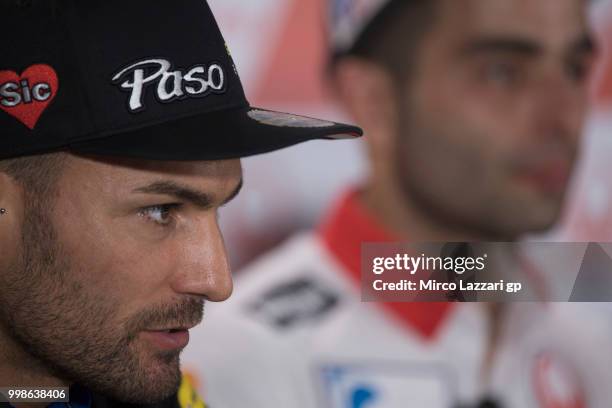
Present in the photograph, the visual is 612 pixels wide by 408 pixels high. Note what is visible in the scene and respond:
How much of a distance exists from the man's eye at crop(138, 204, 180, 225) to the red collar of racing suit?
109 cm

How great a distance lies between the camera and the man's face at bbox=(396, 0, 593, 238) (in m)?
2.13

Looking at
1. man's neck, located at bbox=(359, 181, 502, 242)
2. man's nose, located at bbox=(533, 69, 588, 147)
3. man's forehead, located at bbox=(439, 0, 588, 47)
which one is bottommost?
man's neck, located at bbox=(359, 181, 502, 242)

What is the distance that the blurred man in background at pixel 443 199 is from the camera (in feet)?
6.84

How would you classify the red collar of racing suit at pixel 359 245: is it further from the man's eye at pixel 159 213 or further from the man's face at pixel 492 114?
the man's eye at pixel 159 213

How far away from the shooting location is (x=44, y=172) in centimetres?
102

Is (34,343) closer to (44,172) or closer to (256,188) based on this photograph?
(44,172)

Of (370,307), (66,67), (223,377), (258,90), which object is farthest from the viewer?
(258,90)

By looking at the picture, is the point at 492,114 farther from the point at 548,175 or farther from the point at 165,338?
the point at 165,338

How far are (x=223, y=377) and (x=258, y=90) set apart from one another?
73cm

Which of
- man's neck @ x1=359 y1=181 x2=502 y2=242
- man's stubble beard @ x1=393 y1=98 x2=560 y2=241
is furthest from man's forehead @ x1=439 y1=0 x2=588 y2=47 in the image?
man's neck @ x1=359 y1=181 x2=502 y2=242

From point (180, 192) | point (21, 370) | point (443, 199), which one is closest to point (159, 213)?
point (180, 192)

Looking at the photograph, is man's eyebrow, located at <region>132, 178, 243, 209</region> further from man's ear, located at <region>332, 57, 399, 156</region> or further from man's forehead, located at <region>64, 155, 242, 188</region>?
man's ear, located at <region>332, 57, 399, 156</region>

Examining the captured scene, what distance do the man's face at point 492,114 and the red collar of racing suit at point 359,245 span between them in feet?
0.51

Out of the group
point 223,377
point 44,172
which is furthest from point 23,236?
point 223,377
